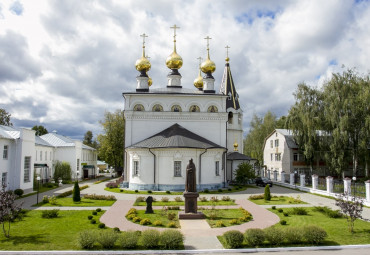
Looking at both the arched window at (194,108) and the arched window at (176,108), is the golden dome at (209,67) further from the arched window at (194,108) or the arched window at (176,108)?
the arched window at (176,108)

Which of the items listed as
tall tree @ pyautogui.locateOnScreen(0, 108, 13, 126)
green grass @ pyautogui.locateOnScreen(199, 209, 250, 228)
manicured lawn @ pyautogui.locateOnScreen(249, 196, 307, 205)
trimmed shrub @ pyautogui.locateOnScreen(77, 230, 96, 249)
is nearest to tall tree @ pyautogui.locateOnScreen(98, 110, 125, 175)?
tall tree @ pyautogui.locateOnScreen(0, 108, 13, 126)

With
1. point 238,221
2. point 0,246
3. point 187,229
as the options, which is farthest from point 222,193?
point 0,246

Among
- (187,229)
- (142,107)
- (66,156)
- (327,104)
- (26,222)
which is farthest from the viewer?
(66,156)

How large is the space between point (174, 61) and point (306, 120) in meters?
15.9

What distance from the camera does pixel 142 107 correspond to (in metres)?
30.6

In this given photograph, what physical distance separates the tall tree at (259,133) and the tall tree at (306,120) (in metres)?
19.4

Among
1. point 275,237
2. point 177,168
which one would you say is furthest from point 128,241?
point 177,168

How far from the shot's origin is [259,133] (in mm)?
56906

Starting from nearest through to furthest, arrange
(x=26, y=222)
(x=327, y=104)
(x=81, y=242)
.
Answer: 1. (x=81, y=242)
2. (x=26, y=222)
3. (x=327, y=104)

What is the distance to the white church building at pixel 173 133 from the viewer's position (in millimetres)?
26453

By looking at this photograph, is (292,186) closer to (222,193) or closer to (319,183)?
(319,183)

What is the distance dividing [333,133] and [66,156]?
1228 inches

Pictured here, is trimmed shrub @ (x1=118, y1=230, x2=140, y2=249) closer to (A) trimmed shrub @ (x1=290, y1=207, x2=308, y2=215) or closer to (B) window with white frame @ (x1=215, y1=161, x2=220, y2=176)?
(A) trimmed shrub @ (x1=290, y1=207, x2=308, y2=215)

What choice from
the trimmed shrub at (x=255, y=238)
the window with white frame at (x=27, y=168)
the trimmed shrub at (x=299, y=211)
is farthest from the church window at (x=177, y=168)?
the trimmed shrub at (x=255, y=238)
